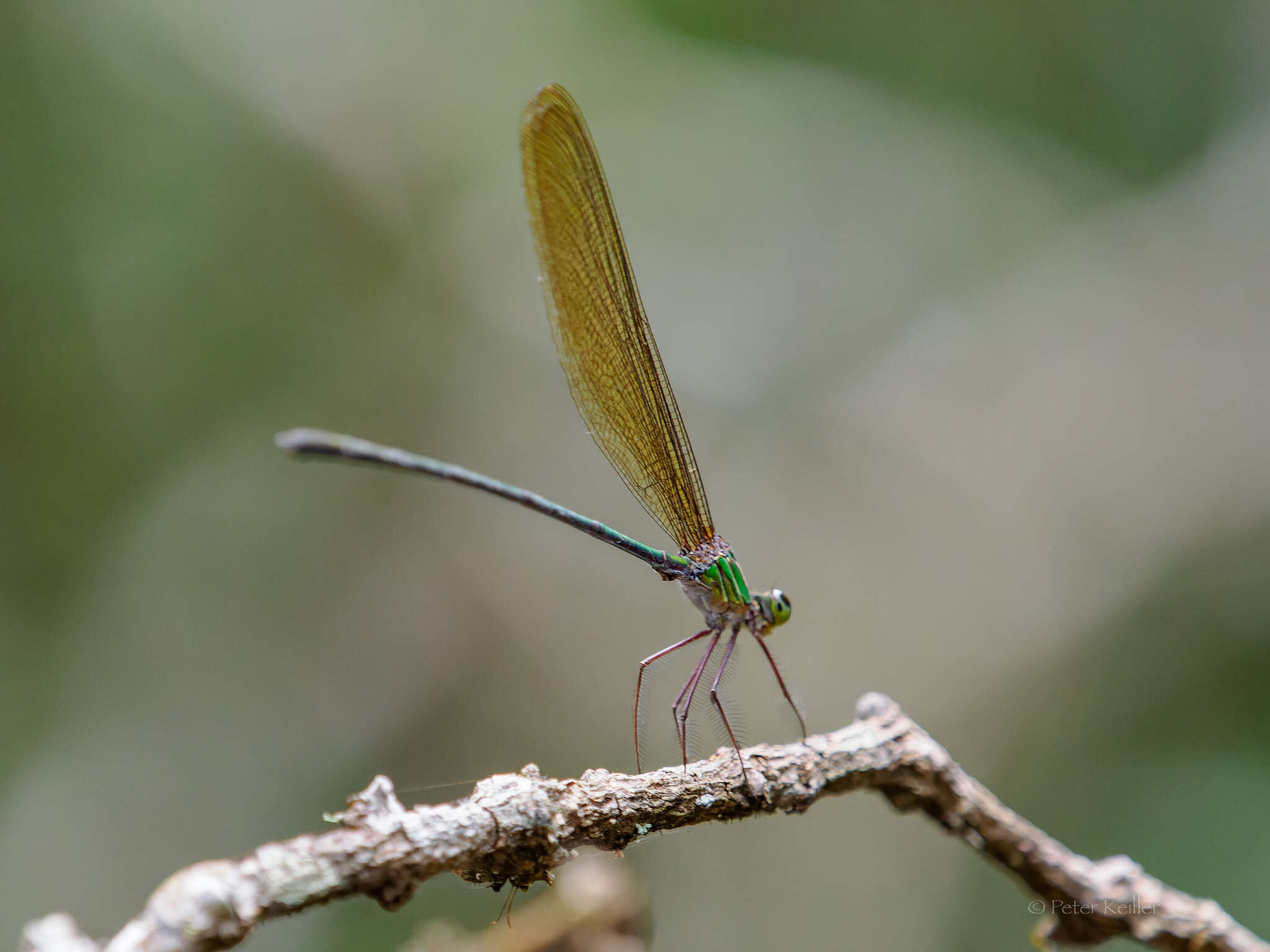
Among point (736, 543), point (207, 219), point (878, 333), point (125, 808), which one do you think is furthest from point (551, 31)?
point (125, 808)

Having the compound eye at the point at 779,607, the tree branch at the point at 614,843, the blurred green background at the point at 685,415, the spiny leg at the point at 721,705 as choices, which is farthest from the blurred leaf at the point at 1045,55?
the tree branch at the point at 614,843

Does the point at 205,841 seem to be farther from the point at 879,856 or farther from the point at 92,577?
the point at 879,856

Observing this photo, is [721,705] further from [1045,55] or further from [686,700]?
A: [1045,55]

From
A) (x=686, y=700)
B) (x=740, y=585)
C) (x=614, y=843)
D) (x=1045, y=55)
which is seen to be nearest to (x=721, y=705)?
(x=686, y=700)

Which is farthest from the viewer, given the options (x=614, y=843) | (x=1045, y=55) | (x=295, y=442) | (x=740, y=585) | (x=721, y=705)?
(x=1045, y=55)

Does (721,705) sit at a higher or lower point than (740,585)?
lower

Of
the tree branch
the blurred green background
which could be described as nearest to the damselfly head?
the tree branch

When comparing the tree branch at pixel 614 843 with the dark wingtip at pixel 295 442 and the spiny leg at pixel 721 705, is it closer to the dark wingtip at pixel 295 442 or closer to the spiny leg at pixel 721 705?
the spiny leg at pixel 721 705

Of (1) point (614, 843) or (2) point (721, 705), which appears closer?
(1) point (614, 843)
